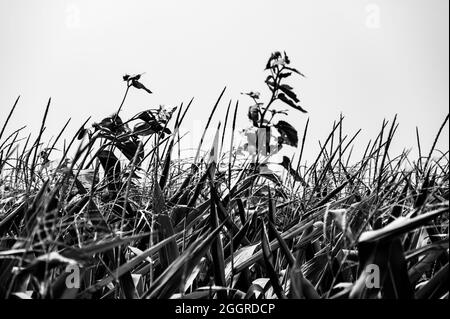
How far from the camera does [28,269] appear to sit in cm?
58

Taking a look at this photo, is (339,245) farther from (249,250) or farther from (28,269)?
(28,269)

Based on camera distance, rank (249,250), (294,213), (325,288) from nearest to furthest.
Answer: (325,288)
(249,250)
(294,213)

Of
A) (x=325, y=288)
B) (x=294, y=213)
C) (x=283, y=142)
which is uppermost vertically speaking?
(x=283, y=142)

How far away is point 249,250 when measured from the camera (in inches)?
39.4

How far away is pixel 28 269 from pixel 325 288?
548mm

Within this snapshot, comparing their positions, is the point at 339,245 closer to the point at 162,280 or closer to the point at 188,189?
the point at 162,280
